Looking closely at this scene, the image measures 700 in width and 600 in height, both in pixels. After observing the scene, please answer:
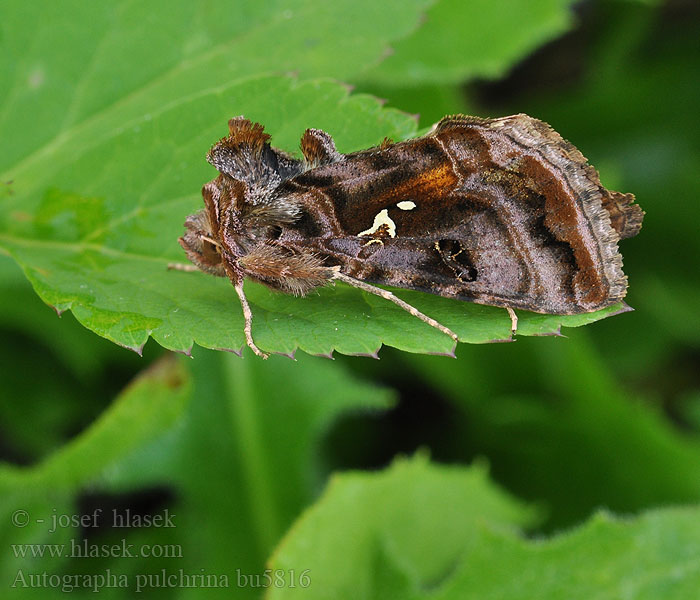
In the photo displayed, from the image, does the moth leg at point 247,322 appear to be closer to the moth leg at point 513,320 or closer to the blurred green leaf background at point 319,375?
the blurred green leaf background at point 319,375

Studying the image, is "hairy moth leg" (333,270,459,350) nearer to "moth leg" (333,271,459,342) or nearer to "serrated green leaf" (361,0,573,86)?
"moth leg" (333,271,459,342)

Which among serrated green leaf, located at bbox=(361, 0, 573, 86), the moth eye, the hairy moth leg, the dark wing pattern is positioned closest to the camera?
the hairy moth leg

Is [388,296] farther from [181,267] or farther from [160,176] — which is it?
[160,176]

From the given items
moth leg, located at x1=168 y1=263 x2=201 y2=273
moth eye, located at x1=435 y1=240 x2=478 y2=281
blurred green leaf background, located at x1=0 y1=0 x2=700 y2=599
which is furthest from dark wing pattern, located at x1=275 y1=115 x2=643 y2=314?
moth leg, located at x1=168 y1=263 x2=201 y2=273

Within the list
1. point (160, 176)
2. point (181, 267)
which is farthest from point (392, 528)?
point (160, 176)

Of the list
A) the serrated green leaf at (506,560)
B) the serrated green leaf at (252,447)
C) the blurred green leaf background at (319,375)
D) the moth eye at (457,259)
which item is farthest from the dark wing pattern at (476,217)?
the serrated green leaf at (252,447)

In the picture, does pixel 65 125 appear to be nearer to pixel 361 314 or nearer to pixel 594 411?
pixel 361 314
